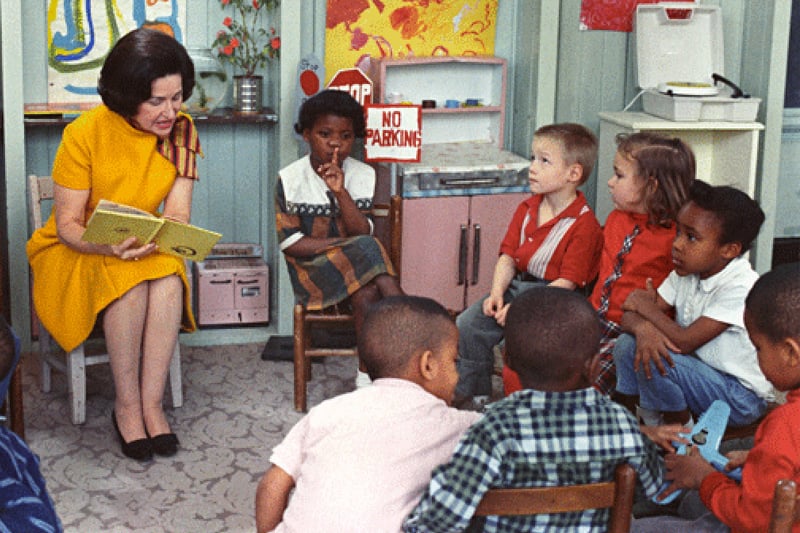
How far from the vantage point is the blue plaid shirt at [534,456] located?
71.4 inches

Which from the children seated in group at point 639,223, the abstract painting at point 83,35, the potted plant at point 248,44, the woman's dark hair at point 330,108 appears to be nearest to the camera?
the children seated in group at point 639,223

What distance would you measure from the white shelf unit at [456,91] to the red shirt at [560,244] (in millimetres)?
1289

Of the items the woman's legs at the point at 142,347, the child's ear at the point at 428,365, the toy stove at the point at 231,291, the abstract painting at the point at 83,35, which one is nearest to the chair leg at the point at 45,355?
the woman's legs at the point at 142,347

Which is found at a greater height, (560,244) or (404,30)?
(404,30)

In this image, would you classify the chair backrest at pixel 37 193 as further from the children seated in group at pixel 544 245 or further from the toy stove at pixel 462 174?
the children seated in group at pixel 544 245

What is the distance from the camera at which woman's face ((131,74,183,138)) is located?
11.2 ft

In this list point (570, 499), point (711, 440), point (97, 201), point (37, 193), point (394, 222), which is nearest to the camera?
point (570, 499)

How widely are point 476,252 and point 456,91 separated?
797mm

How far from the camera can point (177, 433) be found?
366 centimetres

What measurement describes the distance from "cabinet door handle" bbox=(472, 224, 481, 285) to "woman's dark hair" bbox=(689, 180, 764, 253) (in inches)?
72.3

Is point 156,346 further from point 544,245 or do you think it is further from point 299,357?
point 544,245

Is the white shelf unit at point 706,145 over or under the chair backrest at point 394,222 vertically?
over

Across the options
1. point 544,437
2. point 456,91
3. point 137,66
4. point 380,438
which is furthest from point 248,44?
point 544,437

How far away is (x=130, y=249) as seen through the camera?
11.3 feet
